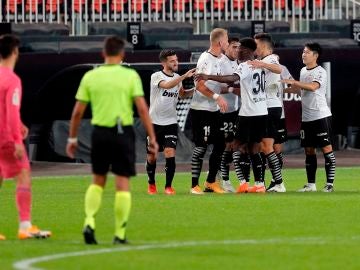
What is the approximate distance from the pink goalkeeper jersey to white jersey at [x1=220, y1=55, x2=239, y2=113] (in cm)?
660

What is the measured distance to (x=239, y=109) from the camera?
68.0 ft

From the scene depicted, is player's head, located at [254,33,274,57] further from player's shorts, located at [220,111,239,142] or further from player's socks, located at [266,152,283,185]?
player's socks, located at [266,152,283,185]

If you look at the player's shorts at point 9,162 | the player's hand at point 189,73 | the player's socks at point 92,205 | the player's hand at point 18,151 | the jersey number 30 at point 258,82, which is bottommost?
the player's socks at point 92,205

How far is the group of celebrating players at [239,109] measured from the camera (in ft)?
66.4

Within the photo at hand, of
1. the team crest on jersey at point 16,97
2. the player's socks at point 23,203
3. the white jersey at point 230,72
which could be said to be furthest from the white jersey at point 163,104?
the team crest on jersey at point 16,97

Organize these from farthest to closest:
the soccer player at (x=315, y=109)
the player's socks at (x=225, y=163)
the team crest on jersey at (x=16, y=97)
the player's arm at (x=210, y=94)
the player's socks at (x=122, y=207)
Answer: the player's socks at (x=225, y=163) → the soccer player at (x=315, y=109) → the player's arm at (x=210, y=94) → the team crest on jersey at (x=16, y=97) → the player's socks at (x=122, y=207)

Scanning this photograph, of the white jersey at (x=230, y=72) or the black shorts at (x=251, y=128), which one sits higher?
the white jersey at (x=230, y=72)

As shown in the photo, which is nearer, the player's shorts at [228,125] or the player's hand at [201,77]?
the player's hand at [201,77]

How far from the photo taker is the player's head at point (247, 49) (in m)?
20.2

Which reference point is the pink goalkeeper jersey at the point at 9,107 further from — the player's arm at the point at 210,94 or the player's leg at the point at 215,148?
the player's leg at the point at 215,148

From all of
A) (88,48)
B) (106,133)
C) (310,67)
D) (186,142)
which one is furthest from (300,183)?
(106,133)

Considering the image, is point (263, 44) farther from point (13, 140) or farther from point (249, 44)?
point (13, 140)

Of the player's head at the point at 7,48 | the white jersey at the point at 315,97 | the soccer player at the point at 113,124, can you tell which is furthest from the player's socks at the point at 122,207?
the white jersey at the point at 315,97

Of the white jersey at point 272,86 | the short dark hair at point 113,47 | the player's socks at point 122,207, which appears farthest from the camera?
the white jersey at point 272,86
